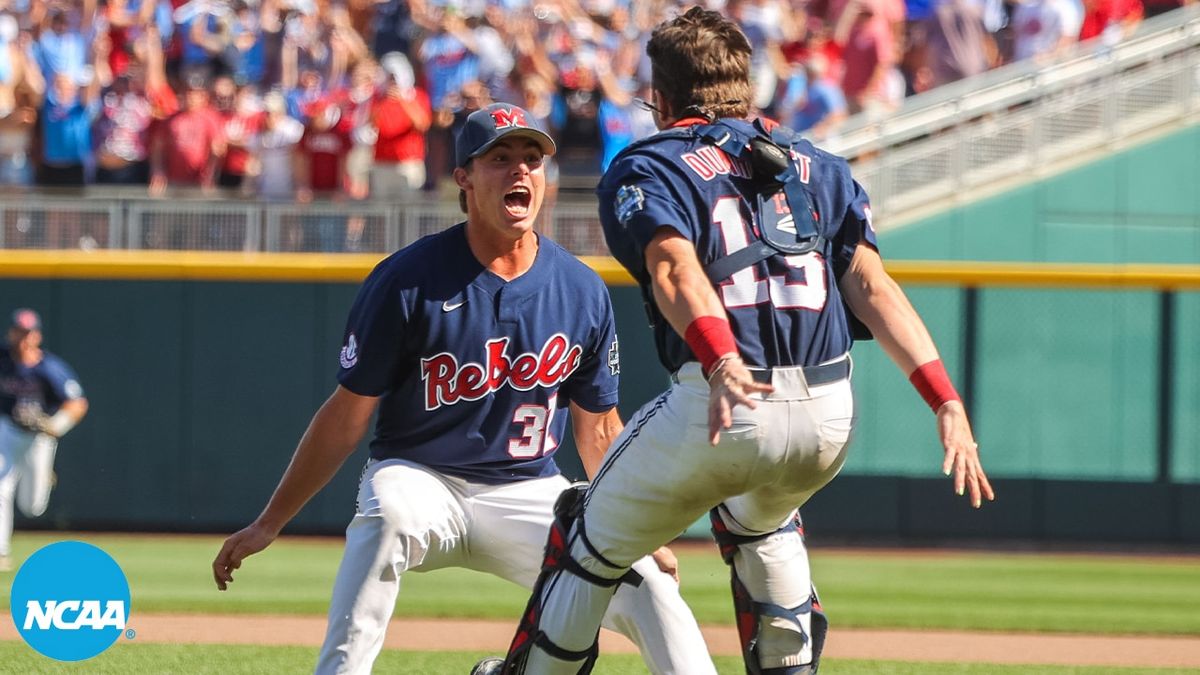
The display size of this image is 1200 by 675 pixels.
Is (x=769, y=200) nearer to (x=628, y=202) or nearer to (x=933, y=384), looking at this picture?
(x=628, y=202)

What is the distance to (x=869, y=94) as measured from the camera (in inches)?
587

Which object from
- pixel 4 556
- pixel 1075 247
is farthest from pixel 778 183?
pixel 1075 247

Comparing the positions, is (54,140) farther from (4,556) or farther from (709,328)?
(709,328)

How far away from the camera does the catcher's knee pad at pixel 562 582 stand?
4.48 m

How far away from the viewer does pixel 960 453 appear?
417cm

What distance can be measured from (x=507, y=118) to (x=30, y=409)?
8802 mm

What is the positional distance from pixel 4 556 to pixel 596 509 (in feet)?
28.5

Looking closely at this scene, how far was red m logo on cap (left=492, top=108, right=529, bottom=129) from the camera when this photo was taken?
494 centimetres

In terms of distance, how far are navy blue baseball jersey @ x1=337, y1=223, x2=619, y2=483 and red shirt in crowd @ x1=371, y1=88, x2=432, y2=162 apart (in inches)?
370

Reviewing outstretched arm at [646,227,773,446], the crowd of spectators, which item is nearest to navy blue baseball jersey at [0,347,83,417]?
the crowd of spectators

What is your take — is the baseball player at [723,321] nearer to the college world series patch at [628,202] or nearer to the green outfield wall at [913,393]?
the college world series patch at [628,202]

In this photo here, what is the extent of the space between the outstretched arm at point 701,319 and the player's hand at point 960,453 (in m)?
0.48

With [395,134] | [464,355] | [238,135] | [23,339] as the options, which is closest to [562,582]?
[464,355]

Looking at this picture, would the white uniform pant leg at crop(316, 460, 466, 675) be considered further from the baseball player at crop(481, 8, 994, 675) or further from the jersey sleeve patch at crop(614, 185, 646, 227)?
the jersey sleeve patch at crop(614, 185, 646, 227)
